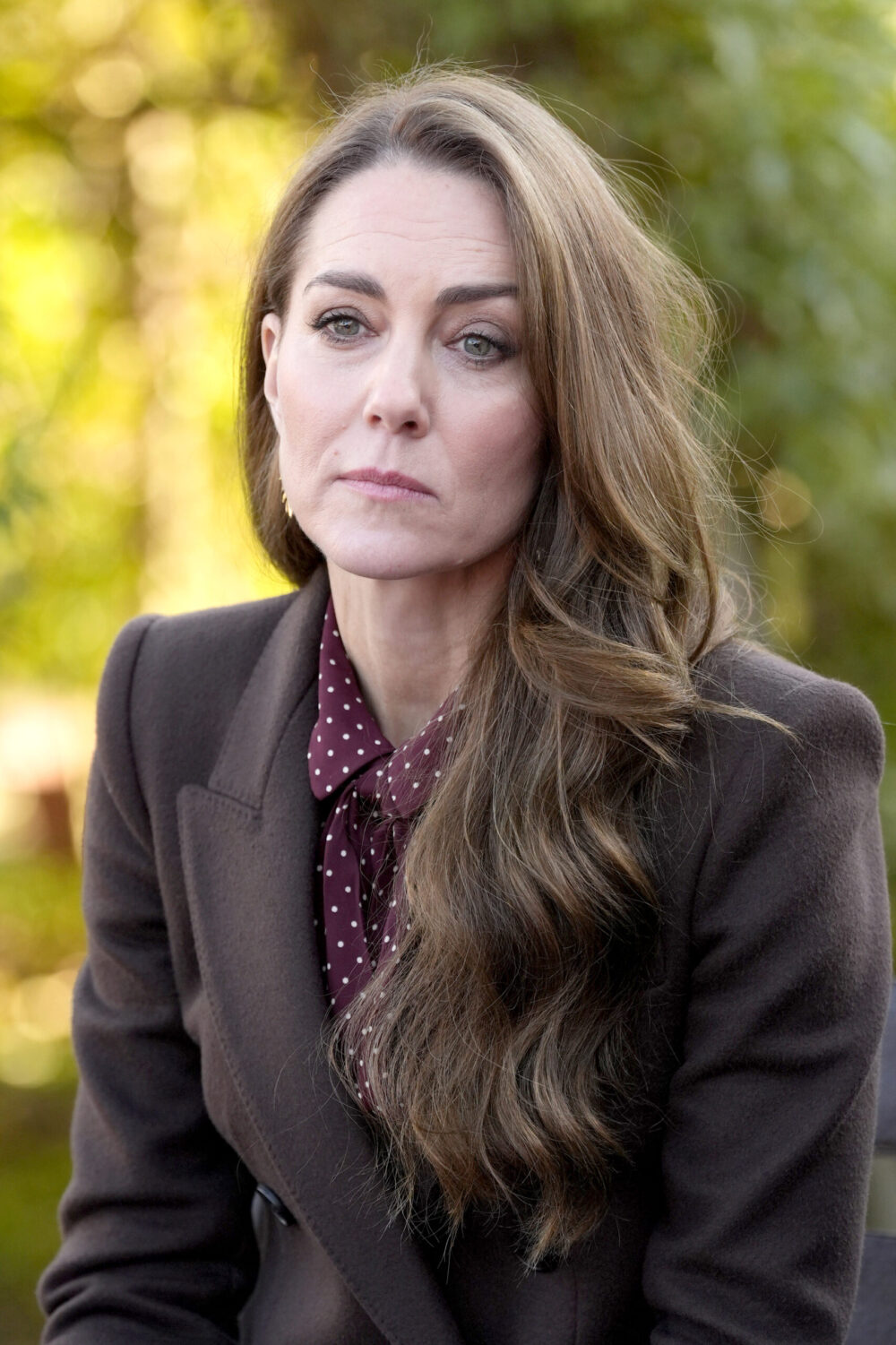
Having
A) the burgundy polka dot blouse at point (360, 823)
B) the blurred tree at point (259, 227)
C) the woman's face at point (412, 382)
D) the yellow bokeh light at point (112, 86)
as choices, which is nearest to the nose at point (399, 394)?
the woman's face at point (412, 382)

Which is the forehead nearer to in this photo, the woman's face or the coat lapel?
the woman's face

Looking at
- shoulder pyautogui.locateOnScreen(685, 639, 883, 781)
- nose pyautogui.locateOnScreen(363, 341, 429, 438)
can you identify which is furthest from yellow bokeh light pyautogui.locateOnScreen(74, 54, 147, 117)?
shoulder pyautogui.locateOnScreen(685, 639, 883, 781)

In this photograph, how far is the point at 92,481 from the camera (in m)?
4.43

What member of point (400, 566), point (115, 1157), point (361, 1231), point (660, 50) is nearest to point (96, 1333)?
point (115, 1157)

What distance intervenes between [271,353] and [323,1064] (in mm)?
924

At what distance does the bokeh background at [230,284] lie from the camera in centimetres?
269

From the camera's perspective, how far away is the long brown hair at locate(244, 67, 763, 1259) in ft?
5.36

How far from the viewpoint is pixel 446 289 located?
5.34 feet

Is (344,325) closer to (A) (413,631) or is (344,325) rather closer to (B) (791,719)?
(A) (413,631)

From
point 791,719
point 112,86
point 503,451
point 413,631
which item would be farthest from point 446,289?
point 112,86

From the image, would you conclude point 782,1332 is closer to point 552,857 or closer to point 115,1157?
point 552,857

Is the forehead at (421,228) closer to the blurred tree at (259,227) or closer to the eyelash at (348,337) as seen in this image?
the eyelash at (348,337)

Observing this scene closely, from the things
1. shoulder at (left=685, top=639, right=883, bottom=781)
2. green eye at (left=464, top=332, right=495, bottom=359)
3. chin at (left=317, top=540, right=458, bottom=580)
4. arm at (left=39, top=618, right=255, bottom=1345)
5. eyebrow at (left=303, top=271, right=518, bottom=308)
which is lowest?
arm at (left=39, top=618, right=255, bottom=1345)

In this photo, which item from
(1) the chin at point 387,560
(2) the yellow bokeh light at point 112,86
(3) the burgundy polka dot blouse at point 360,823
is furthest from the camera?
(2) the yellow bokeh light at point 112,86
